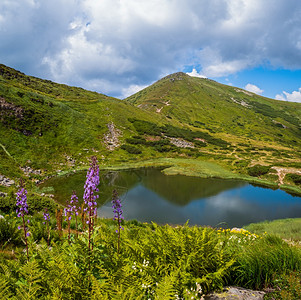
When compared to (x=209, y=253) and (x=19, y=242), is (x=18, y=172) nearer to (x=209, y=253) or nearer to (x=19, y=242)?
(x=19, y=242)

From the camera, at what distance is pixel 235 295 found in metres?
3.27

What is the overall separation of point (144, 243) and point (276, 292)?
2.58 metres

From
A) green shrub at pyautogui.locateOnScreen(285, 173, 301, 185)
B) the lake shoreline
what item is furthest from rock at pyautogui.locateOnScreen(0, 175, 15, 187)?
green shrub at pyautogui.locateOnScreen(285, 173, 301, 185)

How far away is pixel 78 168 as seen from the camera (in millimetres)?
44219

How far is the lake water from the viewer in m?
24.2

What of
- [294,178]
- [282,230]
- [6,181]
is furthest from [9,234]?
[294,178]

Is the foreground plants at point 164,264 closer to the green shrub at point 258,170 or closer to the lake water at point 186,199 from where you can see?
the lake water at point 186,199

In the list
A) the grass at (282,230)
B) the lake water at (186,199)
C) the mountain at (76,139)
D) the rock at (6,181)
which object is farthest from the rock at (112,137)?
the grass at (282,230)

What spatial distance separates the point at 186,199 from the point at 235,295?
28840mm

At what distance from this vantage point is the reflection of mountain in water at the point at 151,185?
3016cm

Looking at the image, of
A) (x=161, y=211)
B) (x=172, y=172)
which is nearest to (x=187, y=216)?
(x=161, y=211)

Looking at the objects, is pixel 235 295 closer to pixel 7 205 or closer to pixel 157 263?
pixel 157 263

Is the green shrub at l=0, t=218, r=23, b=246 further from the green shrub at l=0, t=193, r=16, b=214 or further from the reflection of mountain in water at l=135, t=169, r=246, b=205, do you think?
the reflection of mountain in water at l=135, t=169, r=246, b=205

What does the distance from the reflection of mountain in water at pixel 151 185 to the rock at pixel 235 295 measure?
2452 centimetres
